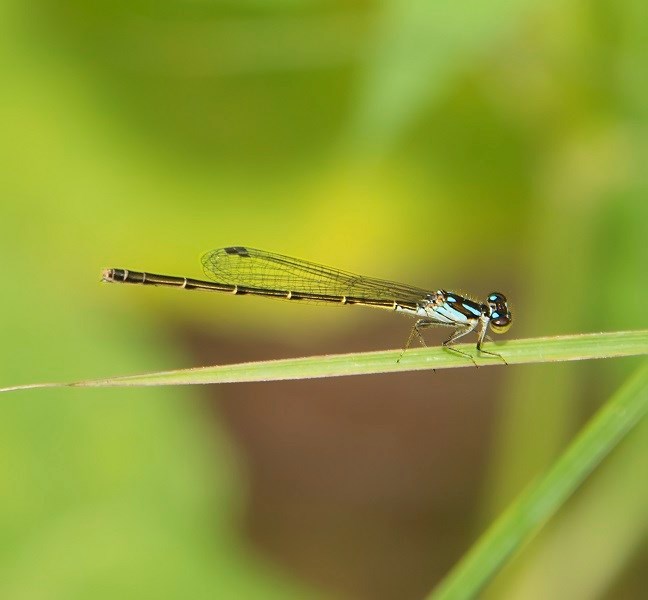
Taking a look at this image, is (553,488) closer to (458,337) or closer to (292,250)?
(458,337)

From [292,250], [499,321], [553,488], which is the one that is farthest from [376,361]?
[292,250]

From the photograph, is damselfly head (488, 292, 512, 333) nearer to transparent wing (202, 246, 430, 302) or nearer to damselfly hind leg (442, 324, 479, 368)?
damselfly hind leg (442, 324, 479, 368)

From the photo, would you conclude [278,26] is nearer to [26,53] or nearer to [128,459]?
[26,53]

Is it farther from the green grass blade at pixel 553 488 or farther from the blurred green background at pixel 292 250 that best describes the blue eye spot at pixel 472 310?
the green grass blade at pixel 553 488

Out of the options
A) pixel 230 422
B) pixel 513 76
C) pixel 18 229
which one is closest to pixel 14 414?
pixel 18 229

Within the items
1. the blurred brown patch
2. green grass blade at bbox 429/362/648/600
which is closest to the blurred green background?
the blurred brown patch

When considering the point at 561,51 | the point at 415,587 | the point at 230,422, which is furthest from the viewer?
the point at 230,422
